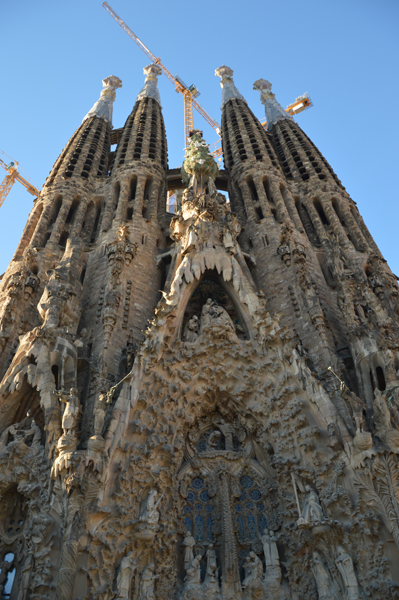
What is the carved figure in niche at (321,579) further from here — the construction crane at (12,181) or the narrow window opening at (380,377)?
the construction crane at (12,181)

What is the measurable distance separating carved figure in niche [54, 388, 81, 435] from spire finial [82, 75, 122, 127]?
18.7 meters

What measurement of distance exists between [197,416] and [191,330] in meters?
2.17

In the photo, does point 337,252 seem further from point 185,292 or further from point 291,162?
point 291,162

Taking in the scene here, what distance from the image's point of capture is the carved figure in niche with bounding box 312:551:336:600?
9.29 metres

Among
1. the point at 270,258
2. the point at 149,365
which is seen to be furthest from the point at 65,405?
the point at 270,258

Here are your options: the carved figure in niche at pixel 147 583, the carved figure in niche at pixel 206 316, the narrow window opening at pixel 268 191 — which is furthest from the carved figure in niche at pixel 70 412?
the narrow window opening at pixel 268 191

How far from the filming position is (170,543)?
10062mm

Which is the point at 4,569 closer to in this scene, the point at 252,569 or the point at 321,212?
the point at 252,569

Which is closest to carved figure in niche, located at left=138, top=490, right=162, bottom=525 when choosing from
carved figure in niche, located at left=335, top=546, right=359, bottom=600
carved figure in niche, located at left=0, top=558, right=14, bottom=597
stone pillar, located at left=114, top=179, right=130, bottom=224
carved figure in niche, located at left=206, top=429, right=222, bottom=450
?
carved figure in niche, located at left=206, top=429, right=222, bottom=450

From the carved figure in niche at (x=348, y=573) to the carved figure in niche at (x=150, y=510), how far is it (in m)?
3.29

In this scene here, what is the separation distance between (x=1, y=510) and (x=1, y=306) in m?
5.68

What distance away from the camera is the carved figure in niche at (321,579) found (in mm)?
9289

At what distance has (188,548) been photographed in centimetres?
1040

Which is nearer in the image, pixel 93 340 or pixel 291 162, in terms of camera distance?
pixel 93 340
